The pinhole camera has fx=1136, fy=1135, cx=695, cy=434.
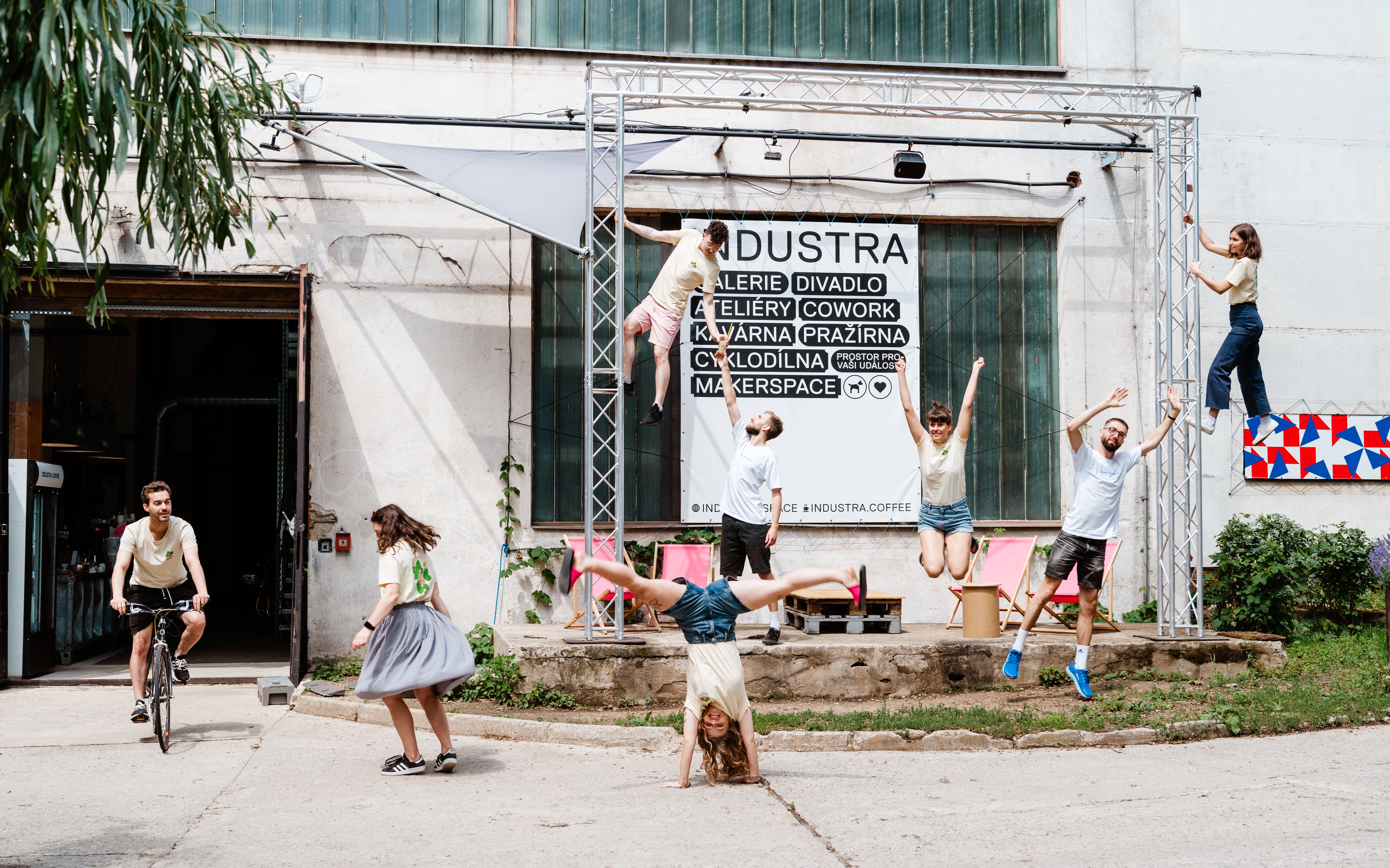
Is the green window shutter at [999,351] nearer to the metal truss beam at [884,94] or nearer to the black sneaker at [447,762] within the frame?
the metal truss beam at [884,94]

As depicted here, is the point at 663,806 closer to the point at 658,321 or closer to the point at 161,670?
the point at 161,670

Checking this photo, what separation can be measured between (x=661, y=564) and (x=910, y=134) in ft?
17.7

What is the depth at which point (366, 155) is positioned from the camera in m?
11.7

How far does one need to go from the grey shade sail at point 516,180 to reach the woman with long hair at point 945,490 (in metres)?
3.33

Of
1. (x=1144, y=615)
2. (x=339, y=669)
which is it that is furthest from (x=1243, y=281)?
(x=339, y=669)

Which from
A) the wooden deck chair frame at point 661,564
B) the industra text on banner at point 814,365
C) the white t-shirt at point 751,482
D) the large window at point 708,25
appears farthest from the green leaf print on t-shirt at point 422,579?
the large window at point 708,25

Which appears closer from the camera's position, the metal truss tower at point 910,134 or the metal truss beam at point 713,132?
the metal truss tower at point 910,134

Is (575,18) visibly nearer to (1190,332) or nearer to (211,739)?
(1190,332)

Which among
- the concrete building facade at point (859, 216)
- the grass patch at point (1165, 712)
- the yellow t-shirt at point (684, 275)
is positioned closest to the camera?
the grass patch at point (1165, 712)

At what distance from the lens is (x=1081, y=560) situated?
30.8ft

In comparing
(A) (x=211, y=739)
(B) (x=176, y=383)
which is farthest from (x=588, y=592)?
(B) (x=176, y=383)

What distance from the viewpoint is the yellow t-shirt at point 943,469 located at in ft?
32.5

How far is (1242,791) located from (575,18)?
31.6 feet

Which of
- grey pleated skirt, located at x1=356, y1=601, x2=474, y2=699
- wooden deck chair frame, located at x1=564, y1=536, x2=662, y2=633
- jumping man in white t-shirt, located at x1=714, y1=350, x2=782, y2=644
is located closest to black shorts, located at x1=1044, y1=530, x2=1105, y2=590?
jumping man in white t-shirt, located at x1=714, y1=350, x2=782, y2=644
